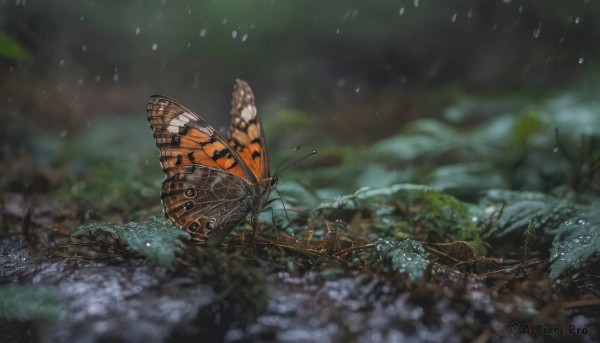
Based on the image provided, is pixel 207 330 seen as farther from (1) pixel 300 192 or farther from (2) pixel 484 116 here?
(2) pixel 484 116

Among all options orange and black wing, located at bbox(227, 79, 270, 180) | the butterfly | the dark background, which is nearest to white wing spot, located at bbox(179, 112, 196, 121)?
the butterfly

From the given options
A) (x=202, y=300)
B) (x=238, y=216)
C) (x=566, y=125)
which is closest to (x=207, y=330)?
(x=202, y=300)

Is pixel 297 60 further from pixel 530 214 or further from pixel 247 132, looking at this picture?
pixel 530 214

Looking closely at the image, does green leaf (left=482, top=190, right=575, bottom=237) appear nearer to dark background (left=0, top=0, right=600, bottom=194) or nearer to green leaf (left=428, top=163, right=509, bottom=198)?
green leaf (left=428, top=163, right=509, bottom=198)

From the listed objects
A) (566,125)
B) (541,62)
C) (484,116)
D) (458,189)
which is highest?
(541,62)

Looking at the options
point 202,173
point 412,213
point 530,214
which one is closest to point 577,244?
point 530,214

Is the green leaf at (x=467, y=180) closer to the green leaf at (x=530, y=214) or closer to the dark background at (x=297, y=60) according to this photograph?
the green leaf at (x=530, y=214)
